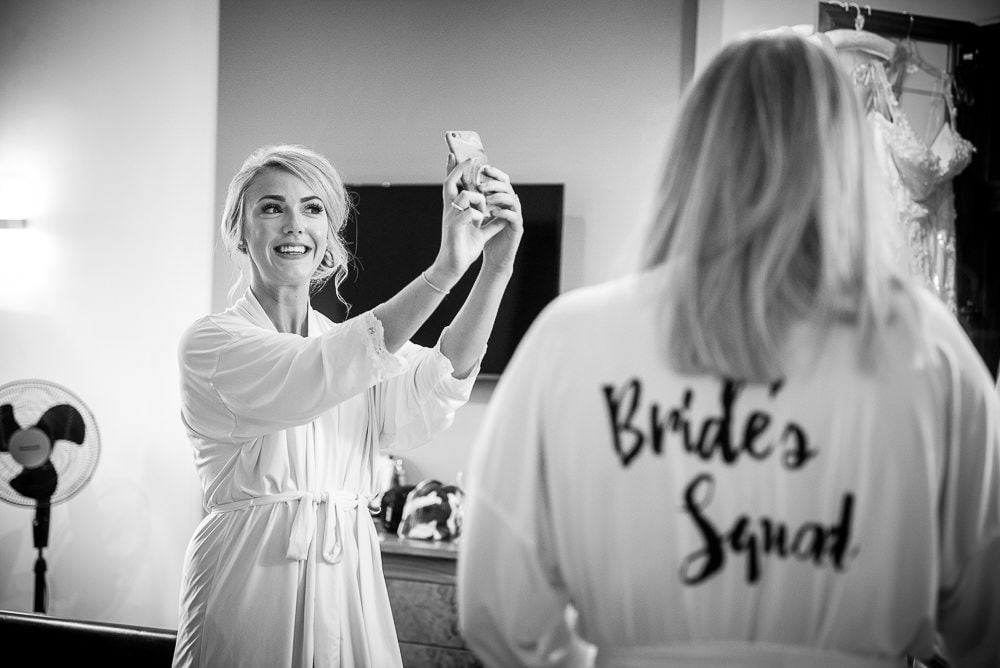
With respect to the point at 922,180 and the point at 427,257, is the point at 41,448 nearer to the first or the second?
the point at 427,257

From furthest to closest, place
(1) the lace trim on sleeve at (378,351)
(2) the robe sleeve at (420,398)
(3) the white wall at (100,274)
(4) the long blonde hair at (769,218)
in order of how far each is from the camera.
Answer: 1. (3) the white wall at (100,274)
2. (2) the robe sleeve at (420,398)
3. (1) the lace trim on sleeve at (378,351)
4. (4) the long blonde hair at (769,218)

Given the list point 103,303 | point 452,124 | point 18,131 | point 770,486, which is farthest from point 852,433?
point 18,131

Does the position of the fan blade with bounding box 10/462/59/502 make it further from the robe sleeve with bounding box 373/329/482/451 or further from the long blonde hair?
the long blonde hair

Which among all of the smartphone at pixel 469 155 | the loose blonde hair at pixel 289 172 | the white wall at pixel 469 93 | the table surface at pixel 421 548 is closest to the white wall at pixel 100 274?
the white wall at pixel 469 93

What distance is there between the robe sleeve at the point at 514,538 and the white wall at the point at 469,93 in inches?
101

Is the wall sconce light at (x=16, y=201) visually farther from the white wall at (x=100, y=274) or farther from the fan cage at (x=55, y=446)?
the fan cage at (x=55, y=446)

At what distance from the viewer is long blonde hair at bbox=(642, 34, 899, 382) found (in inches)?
33.1

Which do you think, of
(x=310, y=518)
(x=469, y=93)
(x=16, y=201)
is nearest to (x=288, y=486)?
(x=310, y=518)

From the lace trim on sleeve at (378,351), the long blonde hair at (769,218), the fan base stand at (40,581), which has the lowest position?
the fan base stand at (40,581)

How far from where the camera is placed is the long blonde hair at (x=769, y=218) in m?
0.84

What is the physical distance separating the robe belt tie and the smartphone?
633mm

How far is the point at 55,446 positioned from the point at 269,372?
2202mm

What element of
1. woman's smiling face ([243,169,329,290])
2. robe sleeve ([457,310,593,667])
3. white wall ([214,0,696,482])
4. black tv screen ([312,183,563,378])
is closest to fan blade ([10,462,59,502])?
white wall ([214,0,696,482])

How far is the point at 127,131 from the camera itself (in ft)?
12.2
